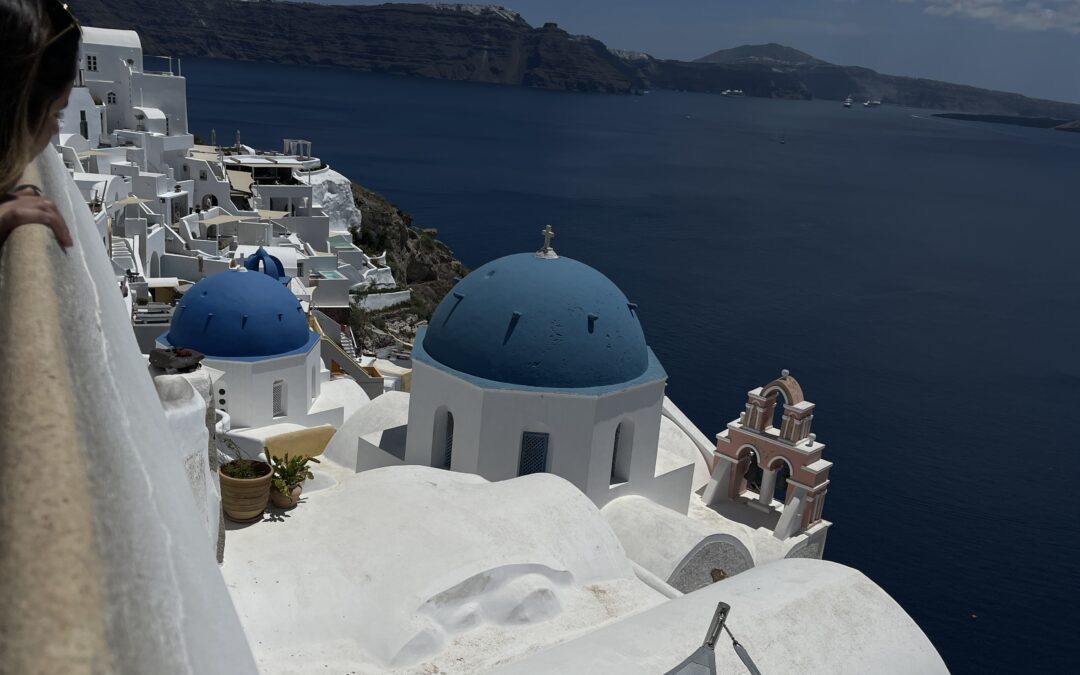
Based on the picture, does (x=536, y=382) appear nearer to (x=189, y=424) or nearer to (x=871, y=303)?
(x=189, y=424)

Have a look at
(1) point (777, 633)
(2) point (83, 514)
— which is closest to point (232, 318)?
(1) point (777, 633)

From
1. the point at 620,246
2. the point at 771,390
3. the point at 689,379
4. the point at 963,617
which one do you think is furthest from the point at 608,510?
the point at 620,246

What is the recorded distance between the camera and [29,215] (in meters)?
1.91

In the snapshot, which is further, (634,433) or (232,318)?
(232,318)

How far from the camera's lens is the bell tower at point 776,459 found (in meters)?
17.0

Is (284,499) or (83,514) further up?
(83,514)

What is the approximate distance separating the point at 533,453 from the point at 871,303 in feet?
Answer: 154

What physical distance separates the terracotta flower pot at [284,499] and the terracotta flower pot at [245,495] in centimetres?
28

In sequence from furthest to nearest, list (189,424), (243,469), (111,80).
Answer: (111,80)
(243,469)
(189,424)

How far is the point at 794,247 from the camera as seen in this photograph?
231 feet

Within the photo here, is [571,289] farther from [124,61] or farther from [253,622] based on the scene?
[124,61]

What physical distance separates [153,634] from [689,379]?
41.9 meters

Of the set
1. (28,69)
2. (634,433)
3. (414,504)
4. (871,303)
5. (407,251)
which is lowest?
(871,303)

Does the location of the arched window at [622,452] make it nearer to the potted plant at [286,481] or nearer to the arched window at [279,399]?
the potted plant at [286,481]
